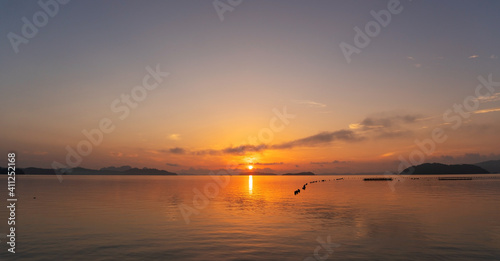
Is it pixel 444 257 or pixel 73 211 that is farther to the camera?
pixel 73 211

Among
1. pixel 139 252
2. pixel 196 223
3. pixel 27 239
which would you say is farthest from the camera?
pixel 196 223

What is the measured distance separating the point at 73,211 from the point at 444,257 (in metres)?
45.4

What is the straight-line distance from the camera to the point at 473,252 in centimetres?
2444

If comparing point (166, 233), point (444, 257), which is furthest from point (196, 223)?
point (444, 257)

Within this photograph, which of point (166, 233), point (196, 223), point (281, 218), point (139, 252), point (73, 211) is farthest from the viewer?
point (73, 211)

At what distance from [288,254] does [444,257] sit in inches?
422

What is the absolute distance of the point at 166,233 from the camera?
31.7 m

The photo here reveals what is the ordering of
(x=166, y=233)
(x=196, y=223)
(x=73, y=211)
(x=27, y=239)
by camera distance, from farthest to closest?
(x=73, y=211) → (x=196, y=223) → (x=166, y=233) → (x=27, y=239)

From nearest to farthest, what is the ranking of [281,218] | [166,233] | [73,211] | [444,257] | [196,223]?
[444,257], [166,233], [196,223], [281,218], [73,211]

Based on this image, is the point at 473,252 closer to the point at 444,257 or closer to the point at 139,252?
the point at 444,257

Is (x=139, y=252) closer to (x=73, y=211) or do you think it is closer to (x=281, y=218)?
(x=281, y=218)

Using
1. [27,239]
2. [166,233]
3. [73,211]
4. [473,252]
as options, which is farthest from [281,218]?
[73,211]

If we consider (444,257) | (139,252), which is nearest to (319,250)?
(444,257)

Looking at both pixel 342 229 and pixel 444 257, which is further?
pixel 342 229
